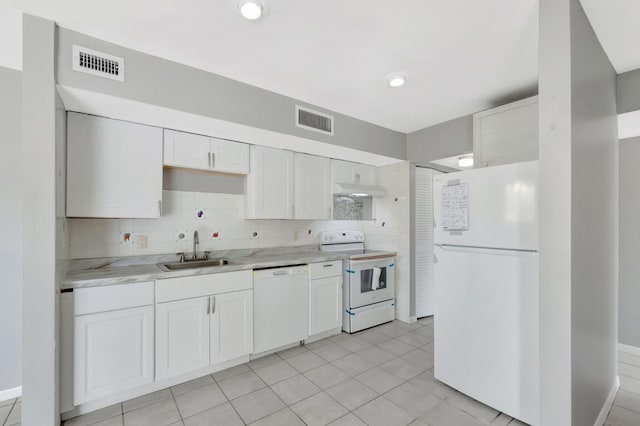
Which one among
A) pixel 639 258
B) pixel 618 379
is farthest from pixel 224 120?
pixel 639 258

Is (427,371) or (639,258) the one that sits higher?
(639,258)

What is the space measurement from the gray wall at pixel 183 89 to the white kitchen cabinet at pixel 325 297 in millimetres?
1415

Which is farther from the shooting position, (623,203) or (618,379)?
(623,203)

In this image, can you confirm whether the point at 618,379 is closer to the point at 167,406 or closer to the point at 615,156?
the point at 615,156

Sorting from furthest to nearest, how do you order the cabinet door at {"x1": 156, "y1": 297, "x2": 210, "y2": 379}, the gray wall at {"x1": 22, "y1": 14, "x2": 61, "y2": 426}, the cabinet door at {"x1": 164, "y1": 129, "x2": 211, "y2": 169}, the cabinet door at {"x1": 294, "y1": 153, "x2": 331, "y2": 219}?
1. the cabinet door at {"x1": 294, "y1": 153, "x2": 331, "y2": 219}
2. the cabinet door at {"x1": 164, "y1": 129, "x2": 211, "y2": 169}
3. the cabinet door at {"x1": 156, "y1": 297, "x2": 210, "y2": 379}
4. the gray wall at {"x1": 22, "y1": 14, "x2": 61, "y2": 426}

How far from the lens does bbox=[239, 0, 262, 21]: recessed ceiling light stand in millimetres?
1558

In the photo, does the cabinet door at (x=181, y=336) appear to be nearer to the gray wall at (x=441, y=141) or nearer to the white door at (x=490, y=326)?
the white door at (x=490, y=326)

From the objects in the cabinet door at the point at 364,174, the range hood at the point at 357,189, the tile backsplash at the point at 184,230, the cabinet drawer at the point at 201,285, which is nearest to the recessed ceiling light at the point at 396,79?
the range hood at the point at 357,189

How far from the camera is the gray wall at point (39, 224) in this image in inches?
67.2

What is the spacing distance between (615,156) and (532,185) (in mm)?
1179

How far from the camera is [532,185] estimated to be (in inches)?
71.9

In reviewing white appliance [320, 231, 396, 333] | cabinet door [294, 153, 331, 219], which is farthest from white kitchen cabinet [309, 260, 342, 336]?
cabinet door [294, 153, 331, 219]

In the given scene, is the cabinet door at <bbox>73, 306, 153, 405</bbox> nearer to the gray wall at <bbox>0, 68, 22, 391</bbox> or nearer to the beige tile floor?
the beige tile floor

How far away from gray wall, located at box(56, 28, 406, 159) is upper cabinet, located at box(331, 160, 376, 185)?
2.24ft
